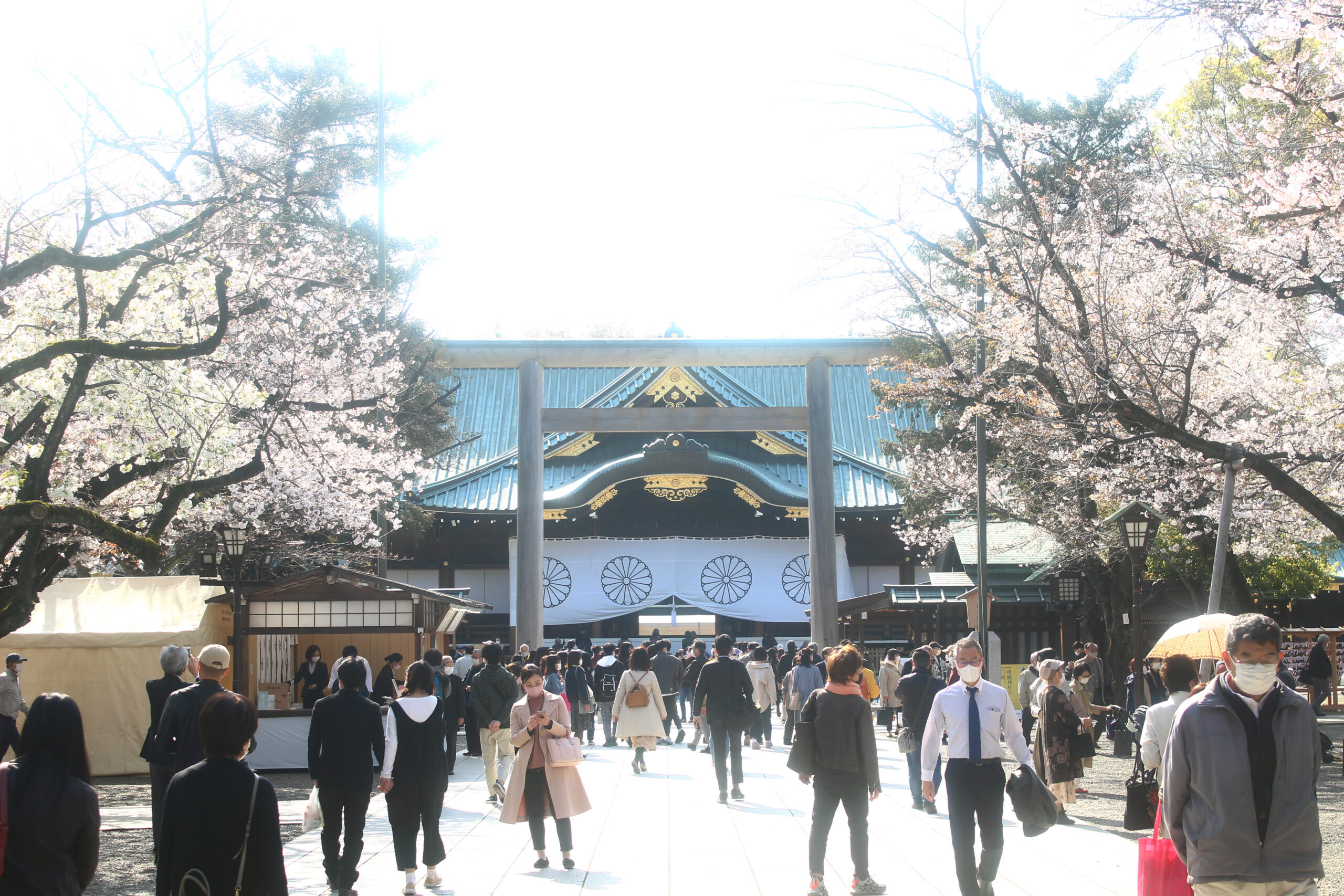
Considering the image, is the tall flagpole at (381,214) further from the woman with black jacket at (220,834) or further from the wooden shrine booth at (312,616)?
the woman with black jacket at (220,834)

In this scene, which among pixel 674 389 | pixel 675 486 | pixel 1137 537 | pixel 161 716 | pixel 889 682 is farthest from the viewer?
pixel 674 389

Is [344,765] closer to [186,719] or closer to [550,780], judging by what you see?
[186,719]

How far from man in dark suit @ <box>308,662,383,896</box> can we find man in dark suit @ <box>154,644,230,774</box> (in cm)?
63

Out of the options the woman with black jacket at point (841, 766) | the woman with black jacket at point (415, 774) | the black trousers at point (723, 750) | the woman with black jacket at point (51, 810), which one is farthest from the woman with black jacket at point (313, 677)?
the woman with black jacket at point (51, 810)

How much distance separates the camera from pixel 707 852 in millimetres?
8312

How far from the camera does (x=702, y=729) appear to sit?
16.5m

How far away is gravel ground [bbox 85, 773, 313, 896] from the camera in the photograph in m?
7.61

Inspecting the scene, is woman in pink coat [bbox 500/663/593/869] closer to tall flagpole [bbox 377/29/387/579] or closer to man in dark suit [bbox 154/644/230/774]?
man in dark suit [bbox 154/644/230/774]

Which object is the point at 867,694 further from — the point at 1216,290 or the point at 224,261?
the point at 224,261

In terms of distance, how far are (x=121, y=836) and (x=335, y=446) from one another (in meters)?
7.85

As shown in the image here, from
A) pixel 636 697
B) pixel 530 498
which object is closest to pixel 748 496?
pixel 530 498

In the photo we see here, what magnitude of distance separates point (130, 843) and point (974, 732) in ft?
21.9

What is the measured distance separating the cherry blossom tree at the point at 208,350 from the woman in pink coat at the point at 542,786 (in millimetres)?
3676

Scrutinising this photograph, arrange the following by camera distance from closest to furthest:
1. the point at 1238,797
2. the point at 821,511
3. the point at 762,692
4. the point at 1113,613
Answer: the point at 1238,797, the point at 762,692, the point at 1113,613, the point at 821,511
